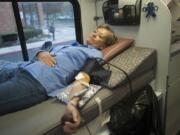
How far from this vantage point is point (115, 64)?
1.65 m

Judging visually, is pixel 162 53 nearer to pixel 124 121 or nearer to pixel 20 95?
pixel 124 121

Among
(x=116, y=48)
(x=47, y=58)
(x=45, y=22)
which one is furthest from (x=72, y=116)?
(x=45, y=22)

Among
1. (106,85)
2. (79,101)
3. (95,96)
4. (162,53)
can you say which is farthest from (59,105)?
(162,53)

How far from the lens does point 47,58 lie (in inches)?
62.9

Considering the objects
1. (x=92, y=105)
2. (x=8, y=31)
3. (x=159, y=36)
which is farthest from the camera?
(x=8, y=31)

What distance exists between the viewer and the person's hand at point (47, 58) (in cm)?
157

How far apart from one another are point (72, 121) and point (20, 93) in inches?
15.6

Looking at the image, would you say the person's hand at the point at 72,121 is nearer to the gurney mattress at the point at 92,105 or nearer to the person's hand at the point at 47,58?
the gurney mattress at the point at 92,105

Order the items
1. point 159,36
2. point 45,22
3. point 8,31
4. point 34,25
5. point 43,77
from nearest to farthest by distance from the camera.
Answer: point 43,77, point 159,36, point 8,31, point 34,25, point 45,22

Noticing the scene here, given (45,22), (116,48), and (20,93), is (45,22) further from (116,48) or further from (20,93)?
(20,93)

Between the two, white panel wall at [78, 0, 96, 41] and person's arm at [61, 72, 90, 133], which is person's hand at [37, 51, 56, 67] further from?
white panel wall at [78, 0, 96, 41]

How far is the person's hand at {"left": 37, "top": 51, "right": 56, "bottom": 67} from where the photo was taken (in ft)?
5.15

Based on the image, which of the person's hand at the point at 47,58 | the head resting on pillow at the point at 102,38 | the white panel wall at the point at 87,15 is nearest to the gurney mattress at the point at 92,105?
the head resting on pillow at the point at 102,38

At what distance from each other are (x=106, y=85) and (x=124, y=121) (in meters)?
0.27
